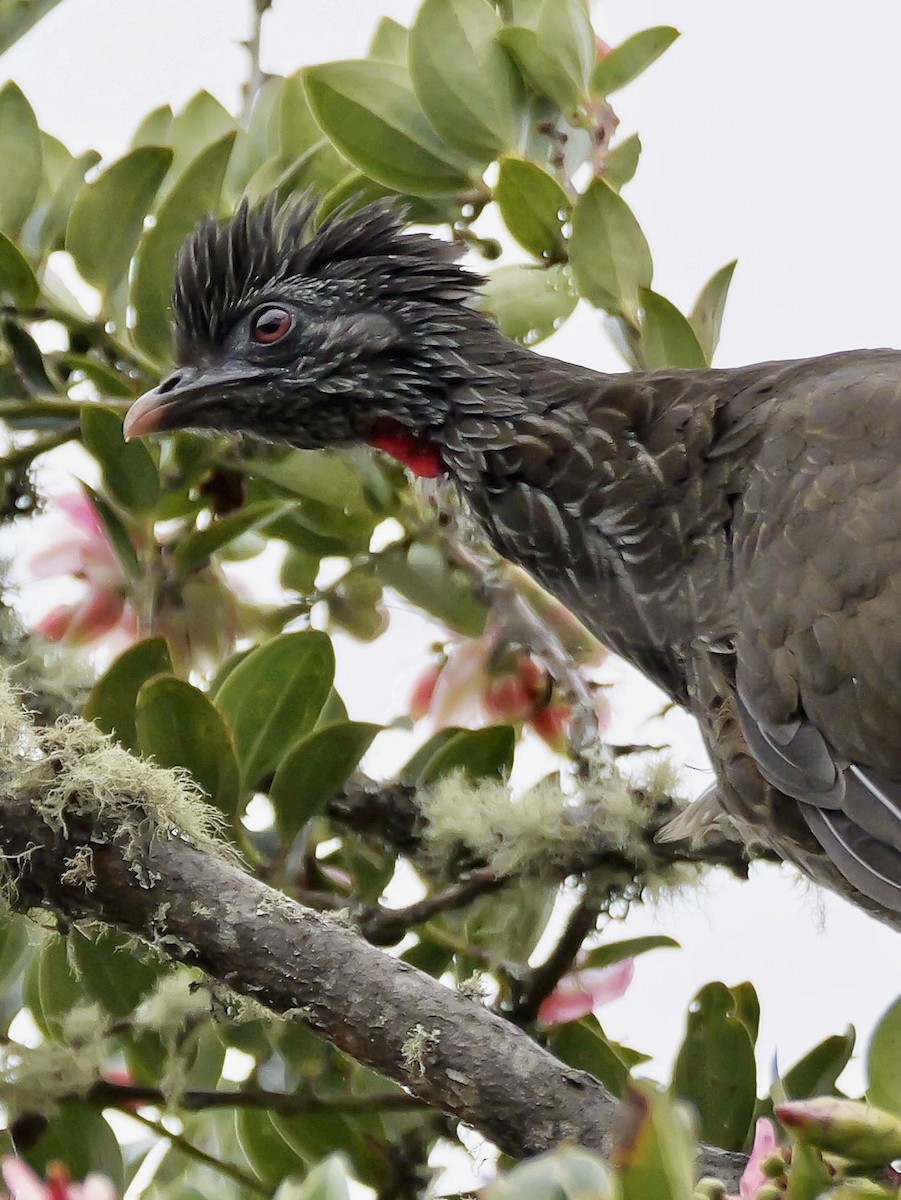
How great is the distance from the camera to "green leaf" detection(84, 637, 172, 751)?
1211mm

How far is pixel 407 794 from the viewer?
137 cm

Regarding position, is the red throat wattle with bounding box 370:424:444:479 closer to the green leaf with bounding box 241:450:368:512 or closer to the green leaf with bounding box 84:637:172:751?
the green leaf with bounding box 241:450:368:512

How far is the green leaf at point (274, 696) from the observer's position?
1.26 meters

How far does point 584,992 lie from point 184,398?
26.7 inches

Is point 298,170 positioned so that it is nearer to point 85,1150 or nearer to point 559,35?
point 559,35

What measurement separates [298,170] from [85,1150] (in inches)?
37.6

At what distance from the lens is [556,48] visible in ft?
4.93

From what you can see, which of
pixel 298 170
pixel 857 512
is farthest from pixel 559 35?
pixel 857 512

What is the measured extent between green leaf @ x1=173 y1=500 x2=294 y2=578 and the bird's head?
Answer: 0.19 m

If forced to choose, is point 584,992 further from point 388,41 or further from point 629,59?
point 388,41

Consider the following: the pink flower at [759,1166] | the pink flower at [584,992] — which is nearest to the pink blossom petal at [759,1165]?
the pink flower at [759,1166]

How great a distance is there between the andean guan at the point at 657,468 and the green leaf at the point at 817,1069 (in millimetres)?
155

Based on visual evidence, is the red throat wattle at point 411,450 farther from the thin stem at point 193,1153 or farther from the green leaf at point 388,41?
the thin stem at point 193,1153

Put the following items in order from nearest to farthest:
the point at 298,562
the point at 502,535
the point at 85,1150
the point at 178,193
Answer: the point at 85,1150 < the point at 178,193 < the point at 502,535 < the point at 298,562
